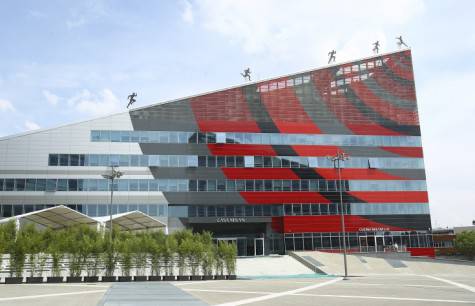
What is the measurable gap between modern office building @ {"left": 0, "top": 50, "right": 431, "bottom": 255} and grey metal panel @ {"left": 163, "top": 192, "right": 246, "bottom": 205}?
0.13 metres

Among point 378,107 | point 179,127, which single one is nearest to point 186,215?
point 179,127

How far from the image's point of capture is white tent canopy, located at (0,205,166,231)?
39.1m

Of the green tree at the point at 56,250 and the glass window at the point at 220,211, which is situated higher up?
the glass window at the point at 220,211

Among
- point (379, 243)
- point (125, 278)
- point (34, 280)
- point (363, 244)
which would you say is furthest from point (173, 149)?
point (34, 280)

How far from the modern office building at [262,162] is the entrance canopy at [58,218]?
11964 millimetres

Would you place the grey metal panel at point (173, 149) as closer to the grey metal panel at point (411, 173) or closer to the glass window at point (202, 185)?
the glass window at point (202, 185)

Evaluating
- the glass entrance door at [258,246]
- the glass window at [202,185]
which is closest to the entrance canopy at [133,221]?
the glass window at [202,185]

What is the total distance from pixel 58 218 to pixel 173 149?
20062 mm

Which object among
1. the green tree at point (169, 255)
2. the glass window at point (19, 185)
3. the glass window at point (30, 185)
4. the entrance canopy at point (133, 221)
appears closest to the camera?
the green tree at point (169, 255)

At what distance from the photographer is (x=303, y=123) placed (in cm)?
6456

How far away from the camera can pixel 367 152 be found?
66.3m

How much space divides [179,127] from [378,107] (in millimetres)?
28591

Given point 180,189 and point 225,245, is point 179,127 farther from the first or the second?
point 225,245

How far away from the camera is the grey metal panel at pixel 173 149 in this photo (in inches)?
2314
